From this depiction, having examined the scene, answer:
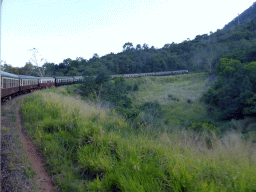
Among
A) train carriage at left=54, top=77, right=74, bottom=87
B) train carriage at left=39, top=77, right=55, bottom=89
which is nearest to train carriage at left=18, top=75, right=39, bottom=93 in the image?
train carriage at left=39, top=77, right=55, bottom=89

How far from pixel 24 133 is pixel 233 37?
67640 mm

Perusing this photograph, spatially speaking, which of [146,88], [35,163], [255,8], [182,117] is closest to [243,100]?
[182,117]

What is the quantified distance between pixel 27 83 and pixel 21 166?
63.4 feet

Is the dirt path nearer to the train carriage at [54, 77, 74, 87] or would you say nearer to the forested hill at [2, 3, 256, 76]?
the train carriage at [54, 77, 74, 87]

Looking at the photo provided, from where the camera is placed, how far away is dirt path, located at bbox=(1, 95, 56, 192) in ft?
9.18

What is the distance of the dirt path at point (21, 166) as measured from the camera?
2.80 m

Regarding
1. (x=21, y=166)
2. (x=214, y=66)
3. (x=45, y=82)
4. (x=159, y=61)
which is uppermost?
(x=159, y=61)

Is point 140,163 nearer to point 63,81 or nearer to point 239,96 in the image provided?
point 239,96

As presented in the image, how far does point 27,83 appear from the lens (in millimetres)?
20016

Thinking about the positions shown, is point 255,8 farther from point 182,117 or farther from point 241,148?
point 241,148

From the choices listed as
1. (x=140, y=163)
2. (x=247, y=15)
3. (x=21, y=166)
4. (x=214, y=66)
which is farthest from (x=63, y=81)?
(x=247, y=15)

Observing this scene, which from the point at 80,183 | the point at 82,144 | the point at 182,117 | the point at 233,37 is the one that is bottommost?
the point at 182,117

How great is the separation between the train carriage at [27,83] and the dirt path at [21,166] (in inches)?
596

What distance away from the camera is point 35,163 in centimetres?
351
